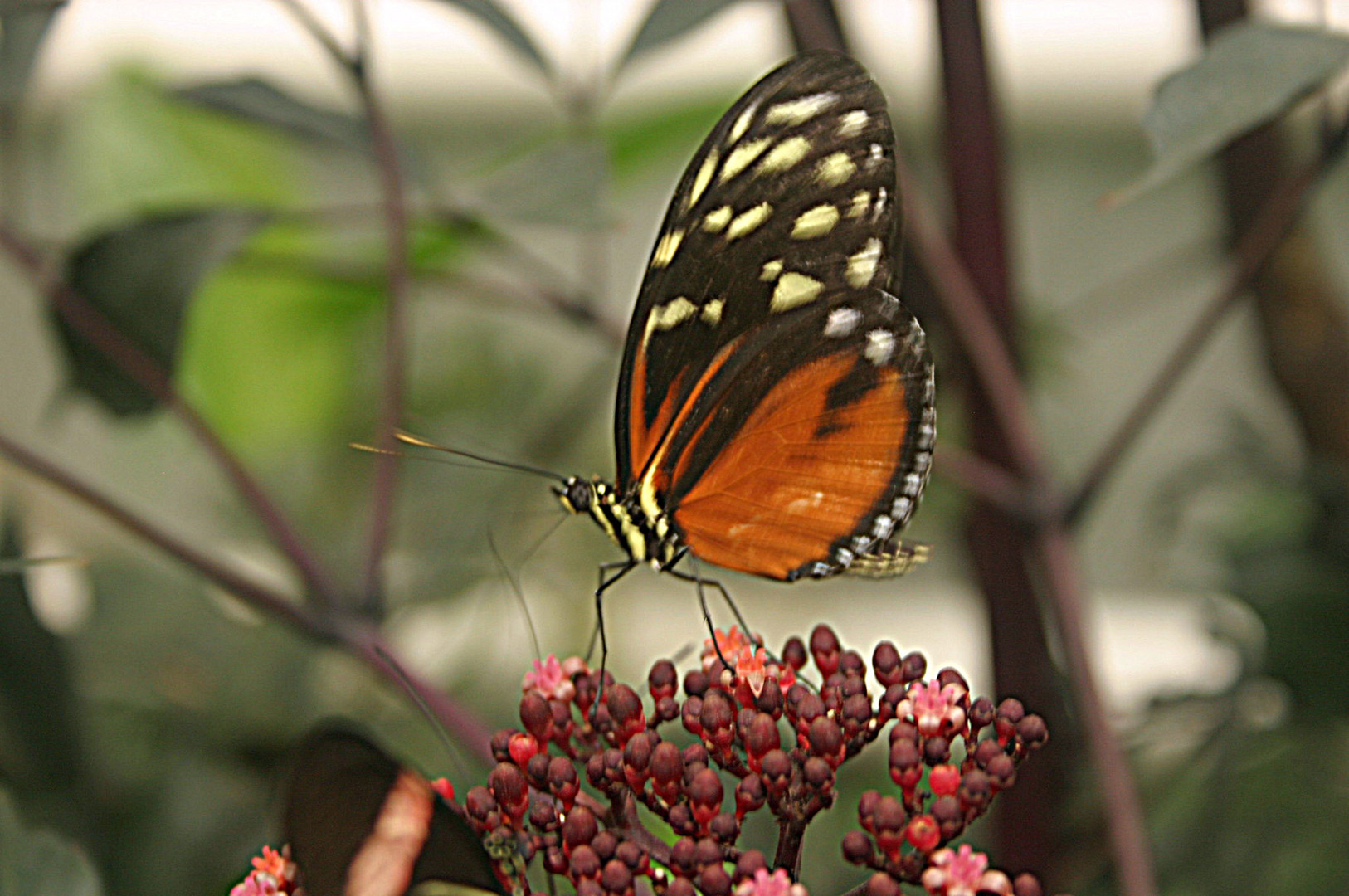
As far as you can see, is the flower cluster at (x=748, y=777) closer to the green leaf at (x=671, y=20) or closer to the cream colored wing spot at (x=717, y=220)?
the cream colored wing spot at (x=717, y=220)

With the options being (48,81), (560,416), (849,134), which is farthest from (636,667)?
(48,81)

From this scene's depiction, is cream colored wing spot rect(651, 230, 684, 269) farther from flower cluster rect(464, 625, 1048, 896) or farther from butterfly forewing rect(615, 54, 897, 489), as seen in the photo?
flower cluster rect(464, 625, 1048, 896)

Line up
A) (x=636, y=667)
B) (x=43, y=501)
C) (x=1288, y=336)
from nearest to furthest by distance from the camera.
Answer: (x=1288, y=336) → (x=636, y=667) → (x=43, y=501)

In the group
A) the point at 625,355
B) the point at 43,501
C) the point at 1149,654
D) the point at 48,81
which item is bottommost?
the point at 1149,654

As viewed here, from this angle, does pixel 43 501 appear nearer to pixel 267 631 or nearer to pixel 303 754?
pixel 267 631

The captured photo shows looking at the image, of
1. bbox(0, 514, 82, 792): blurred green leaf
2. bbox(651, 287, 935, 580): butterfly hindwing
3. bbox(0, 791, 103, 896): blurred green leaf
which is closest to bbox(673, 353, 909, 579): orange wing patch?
bbox(651, 287, 935, 580): butterfly hindwing

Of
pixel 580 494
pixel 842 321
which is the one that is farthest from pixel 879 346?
pixel 580 494

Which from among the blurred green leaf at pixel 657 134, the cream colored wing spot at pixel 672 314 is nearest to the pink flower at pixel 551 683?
the cream colored wing spot at pixel 672 314
